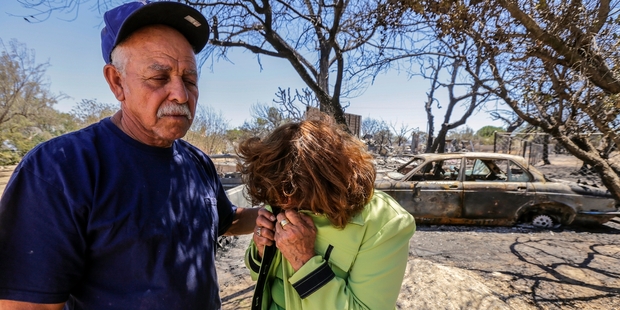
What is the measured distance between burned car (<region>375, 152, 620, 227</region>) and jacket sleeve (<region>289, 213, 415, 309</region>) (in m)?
4.91

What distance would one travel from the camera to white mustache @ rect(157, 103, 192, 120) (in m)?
1.18

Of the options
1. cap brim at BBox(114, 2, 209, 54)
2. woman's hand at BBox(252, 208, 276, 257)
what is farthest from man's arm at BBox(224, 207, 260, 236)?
cap brim at BBox(114, 2, 209, 54)

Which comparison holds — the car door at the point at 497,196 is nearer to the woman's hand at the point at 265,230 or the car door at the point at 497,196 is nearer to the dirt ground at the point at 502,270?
the dirt ground at the point at 502,270

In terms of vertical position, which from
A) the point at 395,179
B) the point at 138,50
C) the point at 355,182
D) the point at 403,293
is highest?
the point at 138,50

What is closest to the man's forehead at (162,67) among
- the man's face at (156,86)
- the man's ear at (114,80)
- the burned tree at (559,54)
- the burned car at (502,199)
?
the man's face at (156,86)

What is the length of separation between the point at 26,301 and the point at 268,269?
783mm

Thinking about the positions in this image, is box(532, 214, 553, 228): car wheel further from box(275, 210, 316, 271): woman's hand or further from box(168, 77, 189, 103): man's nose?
box(168, 77, 189, 103): man's nose

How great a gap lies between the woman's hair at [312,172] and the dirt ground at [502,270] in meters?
2.52

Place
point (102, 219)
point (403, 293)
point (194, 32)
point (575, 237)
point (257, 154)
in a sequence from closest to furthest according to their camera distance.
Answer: point (102, 219) < point (257, 154) < point (194, 32) < point (403, 293) < point (575, 237)

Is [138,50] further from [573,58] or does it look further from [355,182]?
[573,58]

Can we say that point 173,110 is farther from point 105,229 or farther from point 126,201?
point 105,229

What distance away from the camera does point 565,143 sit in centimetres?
299

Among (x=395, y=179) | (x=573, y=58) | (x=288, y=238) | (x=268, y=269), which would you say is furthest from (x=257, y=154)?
(x=395, y=179)

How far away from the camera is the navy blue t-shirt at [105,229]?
85 cm
